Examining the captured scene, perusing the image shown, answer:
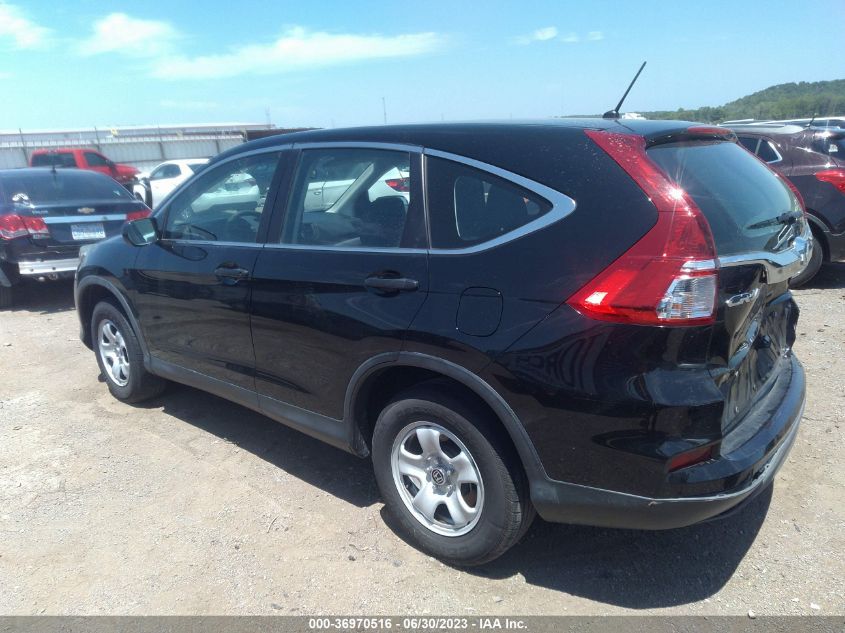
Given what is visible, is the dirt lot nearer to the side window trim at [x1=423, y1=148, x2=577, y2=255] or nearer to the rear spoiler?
the side window trim at [x1=423, y1=148, x2=577, y2=255]

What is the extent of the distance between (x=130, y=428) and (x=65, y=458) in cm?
48

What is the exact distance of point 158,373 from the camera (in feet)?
14.6

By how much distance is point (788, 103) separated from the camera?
1476 centimetres

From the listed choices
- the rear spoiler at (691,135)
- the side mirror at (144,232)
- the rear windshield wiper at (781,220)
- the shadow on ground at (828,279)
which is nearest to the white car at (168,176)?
the side mirror at (144,232)

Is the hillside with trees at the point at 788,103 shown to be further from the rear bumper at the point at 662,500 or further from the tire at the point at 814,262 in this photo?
the rear bumper at the point at 662,500

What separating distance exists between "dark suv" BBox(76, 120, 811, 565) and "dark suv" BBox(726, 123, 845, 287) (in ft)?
14.4

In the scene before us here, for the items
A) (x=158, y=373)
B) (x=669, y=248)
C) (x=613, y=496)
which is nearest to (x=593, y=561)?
(x=613, y=496)

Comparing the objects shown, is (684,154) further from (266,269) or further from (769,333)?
(266,269)

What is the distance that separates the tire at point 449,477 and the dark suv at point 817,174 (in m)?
5.39

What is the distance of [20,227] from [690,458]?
7952 millimetres

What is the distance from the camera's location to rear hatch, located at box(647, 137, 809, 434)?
2.35 m

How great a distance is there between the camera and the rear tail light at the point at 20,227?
7676mm

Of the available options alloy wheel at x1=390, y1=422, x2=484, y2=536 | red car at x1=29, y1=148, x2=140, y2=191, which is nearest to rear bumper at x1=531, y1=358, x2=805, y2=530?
alloy wheel at x1=390, y1=422, x2=484, y2=536

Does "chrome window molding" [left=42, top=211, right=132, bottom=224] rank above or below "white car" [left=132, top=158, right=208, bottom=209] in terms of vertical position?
below
